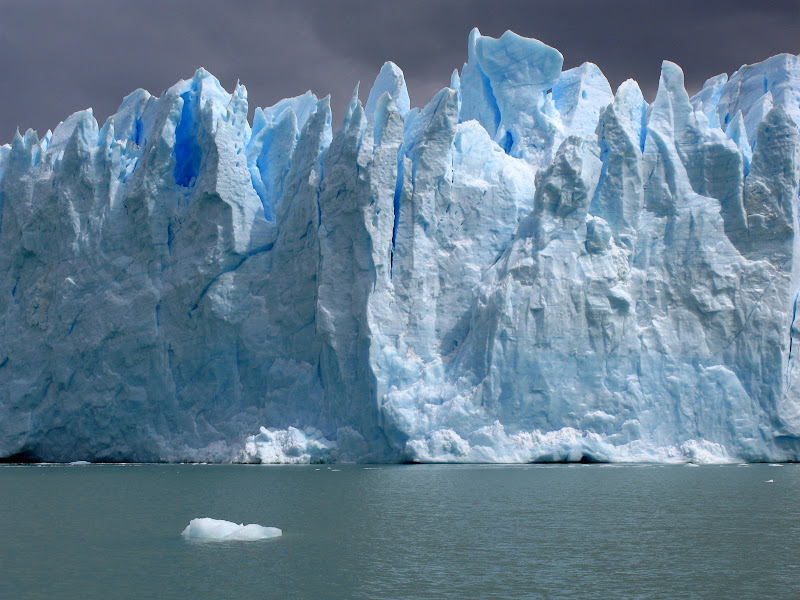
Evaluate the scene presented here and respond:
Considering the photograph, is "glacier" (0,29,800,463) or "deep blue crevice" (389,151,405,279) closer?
"glacier" (0,29,800,463)

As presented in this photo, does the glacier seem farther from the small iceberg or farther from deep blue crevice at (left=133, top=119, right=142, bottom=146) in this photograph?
the small iceberg

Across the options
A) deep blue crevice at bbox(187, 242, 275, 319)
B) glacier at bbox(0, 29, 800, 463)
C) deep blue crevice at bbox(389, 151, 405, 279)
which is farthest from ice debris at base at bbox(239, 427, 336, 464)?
deep blue crevice at bbox(389, 151, 405, 279)

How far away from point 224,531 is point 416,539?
2307mm

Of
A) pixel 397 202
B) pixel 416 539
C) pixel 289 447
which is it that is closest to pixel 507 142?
pixel 397 202

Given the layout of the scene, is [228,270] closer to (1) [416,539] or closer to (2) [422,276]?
(2) [422,276]

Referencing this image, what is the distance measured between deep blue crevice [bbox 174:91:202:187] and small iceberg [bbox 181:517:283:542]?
1776cm

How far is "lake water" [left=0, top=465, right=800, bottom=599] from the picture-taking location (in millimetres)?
8359

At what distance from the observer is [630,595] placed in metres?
8.01

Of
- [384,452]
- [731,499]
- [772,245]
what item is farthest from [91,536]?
[772,245]

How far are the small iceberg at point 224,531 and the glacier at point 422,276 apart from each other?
Answer: 11112 millimetres

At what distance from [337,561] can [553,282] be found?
45.6 ft

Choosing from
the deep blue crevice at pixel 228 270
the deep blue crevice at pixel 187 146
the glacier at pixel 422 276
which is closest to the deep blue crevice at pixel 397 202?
the glacier at pixel 422 276

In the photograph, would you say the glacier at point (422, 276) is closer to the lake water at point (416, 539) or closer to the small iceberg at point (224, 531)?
the lake water at point (416, 539)

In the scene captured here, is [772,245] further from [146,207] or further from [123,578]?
[123,578]
